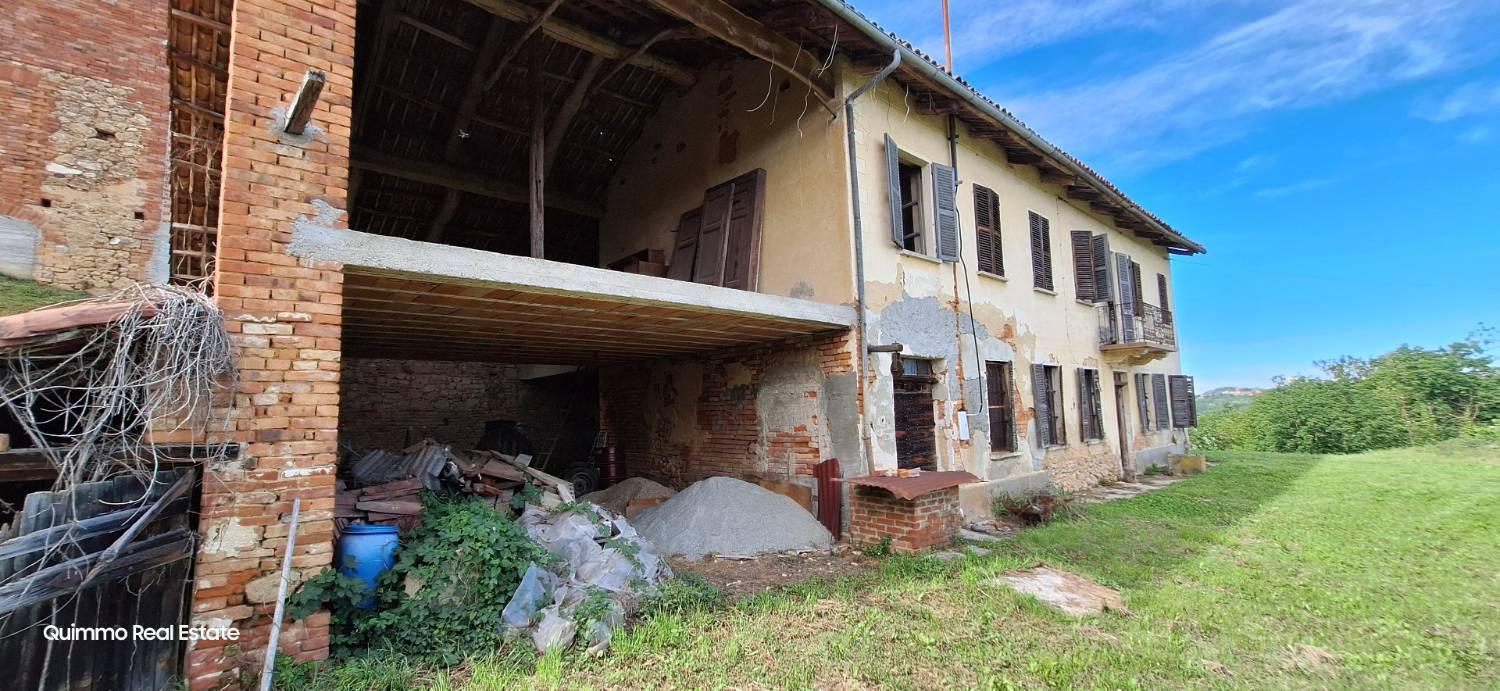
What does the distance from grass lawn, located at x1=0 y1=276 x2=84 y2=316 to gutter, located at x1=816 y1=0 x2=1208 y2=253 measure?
10366 mm

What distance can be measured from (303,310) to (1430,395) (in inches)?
1162

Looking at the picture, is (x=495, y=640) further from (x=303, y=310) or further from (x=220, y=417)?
(x=303, y=310)

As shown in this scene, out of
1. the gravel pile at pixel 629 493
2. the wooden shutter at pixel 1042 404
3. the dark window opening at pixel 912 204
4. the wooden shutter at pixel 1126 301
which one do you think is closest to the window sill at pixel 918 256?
the dark window opening at pixel 912 204

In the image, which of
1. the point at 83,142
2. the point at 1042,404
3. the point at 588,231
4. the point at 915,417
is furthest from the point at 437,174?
the point at 1042,404

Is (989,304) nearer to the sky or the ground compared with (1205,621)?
nearer to the sky

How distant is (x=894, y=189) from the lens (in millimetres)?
7508

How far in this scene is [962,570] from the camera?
5559 mm

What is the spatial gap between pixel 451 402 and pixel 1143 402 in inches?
611

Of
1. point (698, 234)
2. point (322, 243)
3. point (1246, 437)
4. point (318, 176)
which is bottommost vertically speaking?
point (1246, 437)

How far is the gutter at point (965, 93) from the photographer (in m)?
6.18

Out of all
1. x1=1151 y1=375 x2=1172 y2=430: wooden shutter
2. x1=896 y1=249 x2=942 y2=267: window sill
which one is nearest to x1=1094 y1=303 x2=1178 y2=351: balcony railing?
x1=1151 y1=375 x2=1172 y2=430: wooden shutter

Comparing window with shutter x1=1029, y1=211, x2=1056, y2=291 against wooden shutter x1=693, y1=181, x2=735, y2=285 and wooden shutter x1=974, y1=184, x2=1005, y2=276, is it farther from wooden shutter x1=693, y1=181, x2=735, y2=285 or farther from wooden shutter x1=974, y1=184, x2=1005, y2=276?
wooden shutter x1=693, y1=181, x2=735, y2=285

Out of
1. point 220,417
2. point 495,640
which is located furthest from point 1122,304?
point 220,417

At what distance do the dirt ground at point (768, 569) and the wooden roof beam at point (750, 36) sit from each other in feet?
17.4
